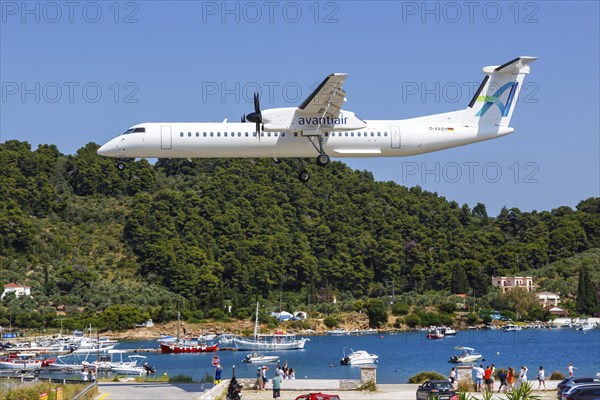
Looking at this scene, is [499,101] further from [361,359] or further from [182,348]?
[182,348]

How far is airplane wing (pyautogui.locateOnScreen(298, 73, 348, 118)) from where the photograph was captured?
120ft

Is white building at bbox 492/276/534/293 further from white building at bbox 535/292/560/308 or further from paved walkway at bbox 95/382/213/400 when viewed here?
paved walkway at bbox 95/382/213/400

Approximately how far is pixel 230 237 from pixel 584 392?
396 ft

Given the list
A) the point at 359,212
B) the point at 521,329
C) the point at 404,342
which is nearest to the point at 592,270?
the point at 521,329

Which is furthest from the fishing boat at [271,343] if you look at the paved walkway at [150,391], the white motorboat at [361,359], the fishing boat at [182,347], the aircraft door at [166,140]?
the aircraft door at [166,140]

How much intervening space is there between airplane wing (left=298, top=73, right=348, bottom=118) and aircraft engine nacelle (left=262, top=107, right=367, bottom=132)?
25 centimetres

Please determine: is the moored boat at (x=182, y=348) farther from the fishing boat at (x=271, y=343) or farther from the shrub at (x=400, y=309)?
the shrub at (x=400, y=309)

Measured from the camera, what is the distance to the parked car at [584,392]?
31484 millimetres

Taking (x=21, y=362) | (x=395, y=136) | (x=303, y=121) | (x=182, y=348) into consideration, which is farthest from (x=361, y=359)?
(x=303, y=121)

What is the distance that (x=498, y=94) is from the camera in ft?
142

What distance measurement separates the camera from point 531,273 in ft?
520

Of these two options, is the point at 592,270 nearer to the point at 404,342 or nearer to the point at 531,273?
the point at 531,273

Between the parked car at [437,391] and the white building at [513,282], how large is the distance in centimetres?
11659

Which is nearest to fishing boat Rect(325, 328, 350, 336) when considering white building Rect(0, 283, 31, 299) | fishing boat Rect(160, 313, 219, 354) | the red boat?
fishing boat Rect(160, 313, 219, 354)
